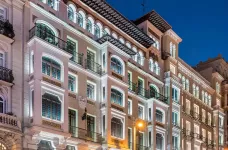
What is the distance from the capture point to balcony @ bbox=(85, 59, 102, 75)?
110ft

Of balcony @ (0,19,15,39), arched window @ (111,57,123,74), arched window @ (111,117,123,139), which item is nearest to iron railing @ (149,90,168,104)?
arched window @ (111,57,123,74)

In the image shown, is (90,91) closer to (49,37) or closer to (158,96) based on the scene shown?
(49,37)

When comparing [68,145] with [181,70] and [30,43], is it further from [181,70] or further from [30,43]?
[181,70]

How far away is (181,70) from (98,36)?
17179 mm

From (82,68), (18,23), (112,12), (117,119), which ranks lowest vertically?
(117,119)

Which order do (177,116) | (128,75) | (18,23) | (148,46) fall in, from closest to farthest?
(18,23)
(128,75)
(148,46)
(177,116)

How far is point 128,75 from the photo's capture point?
3878 centimetres

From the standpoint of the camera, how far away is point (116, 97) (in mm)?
35125

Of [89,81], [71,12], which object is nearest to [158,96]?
[89,81]

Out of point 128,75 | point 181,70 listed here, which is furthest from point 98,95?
point 181,70

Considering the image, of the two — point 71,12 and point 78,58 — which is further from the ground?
point 71,12

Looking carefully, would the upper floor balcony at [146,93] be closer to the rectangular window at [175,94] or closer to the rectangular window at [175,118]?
the rectangular window at [175,94]

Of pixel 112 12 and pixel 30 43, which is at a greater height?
pixel 112 12

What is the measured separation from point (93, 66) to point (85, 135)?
659 centimetres
